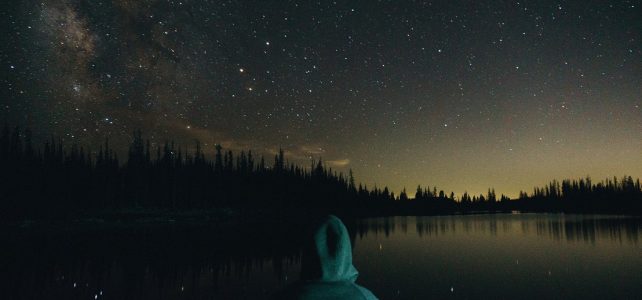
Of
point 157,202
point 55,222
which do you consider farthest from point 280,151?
point 55,222

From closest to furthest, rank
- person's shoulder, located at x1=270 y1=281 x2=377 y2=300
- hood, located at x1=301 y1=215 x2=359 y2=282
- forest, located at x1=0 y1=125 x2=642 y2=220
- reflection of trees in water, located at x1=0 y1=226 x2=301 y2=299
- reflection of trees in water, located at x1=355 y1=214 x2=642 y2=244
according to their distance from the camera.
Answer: person's shoulder, located at x1=270 y1=281 x2=377 y2=300 < hood, located at x1=301 y1=215 x2=359 y2=282 < reflection of trees in water, located at x1=0 y1=226 x2=301 y2=299 < reflection of trees in water, located at x1=355 y1=214 x2=642 y2=244 < forest, located at x1=0 y1=125 x2=642 y2=220

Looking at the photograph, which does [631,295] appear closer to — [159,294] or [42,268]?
[159,294]

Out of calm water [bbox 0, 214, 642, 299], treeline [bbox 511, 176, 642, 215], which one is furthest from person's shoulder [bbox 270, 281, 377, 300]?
treeline [bbox 511, 176, 642, 215]

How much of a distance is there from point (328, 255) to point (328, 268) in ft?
0.29

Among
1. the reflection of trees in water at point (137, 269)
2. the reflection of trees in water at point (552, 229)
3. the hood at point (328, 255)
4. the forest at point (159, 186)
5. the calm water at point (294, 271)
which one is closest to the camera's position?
the hood at point (328, 255)

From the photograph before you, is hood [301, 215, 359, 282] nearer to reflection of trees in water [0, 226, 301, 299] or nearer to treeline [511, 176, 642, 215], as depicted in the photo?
reflection of trees in water [0, 226, 301, 299]

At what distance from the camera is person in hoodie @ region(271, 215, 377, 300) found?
8.64ft

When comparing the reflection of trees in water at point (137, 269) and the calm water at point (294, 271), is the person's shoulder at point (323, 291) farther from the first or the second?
the reflection of trees in water at point (137, 269)

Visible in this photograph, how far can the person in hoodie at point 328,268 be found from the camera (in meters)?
2.63

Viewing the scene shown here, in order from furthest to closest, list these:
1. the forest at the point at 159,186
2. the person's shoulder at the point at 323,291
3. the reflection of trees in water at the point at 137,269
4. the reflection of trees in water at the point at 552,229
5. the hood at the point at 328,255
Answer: the forest at the point at 159,186
the reflection of trees in water at the point at 552,229
the reflection of trees in water at the point at 137,269
the hood at the point at 328,255
the person's shoulder at the point at 323,291

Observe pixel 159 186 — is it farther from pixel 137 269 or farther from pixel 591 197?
pixel 591 197

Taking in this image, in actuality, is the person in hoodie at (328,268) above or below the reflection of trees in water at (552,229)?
above

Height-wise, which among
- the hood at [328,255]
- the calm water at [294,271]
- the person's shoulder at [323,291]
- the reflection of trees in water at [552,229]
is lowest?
the reflection of trees in water at [552,229]

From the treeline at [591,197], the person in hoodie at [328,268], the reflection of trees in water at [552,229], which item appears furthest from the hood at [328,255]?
the treeline at [591,197]
